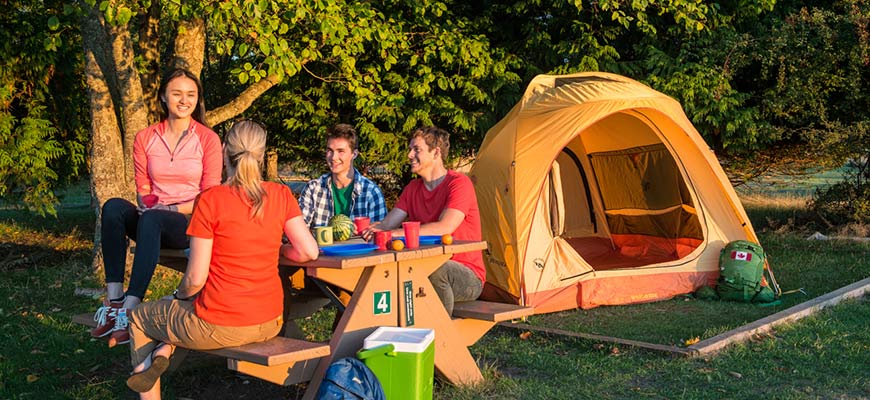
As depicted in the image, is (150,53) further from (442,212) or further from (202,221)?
(202,221)

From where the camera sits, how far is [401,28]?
29.4ft

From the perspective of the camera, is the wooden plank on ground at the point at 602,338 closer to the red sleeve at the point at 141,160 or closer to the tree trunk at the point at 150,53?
the red sleeve at the point at 141,160

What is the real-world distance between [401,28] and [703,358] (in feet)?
17.5

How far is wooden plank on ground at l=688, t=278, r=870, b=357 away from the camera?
16.9ft

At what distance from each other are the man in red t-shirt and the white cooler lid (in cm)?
60

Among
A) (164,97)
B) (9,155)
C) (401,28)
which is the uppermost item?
(401,28)

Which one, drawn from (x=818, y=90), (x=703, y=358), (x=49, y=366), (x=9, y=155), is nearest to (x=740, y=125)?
(x=818, y=90)

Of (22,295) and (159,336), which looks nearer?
(159,336)

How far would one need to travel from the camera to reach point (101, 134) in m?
8.18

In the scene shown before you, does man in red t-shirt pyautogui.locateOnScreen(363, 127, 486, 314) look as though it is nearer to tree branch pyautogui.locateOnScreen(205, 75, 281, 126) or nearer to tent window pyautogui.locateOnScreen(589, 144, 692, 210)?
tent window pyautogui.locateOnScreen(589, 144, 692, 210)

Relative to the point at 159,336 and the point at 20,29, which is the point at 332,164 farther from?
the point at 20,29

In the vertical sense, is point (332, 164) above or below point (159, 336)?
above

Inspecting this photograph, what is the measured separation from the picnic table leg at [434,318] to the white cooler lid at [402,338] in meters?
0.17

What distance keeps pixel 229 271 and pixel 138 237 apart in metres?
0.77
